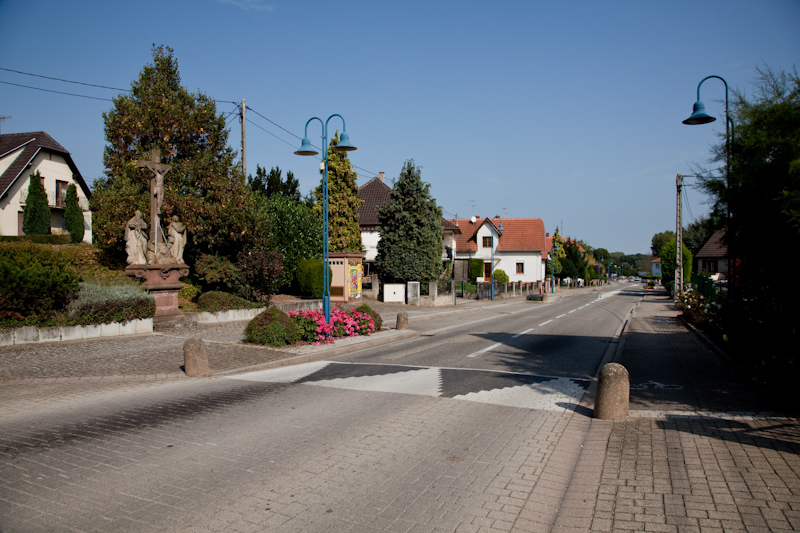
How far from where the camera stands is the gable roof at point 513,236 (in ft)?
208

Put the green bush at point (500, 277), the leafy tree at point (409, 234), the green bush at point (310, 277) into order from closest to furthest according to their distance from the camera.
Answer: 1. the green bush at point (310, 277)
2. the leafy tree at point (409, 234)
3. the green bush at point (500, 277)

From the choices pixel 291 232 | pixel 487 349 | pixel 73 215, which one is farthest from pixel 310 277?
pixel 73 215

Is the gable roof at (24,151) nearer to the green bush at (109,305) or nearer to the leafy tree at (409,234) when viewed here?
the leafy tree at (409,234)

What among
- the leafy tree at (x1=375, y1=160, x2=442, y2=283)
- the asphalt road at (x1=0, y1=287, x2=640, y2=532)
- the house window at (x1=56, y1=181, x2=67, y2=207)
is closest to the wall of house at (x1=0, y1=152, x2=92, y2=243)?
the house window at (x1=56, y1=181, x2=67, y2=207)

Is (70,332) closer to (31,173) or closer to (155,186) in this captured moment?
(155,186)

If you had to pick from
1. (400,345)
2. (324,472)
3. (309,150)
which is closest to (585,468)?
(324,472)

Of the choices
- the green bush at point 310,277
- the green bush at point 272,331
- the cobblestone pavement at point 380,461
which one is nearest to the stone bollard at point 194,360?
the cobblestone pavement at point 380,461

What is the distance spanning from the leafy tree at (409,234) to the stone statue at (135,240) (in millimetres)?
17265

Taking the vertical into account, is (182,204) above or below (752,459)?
above

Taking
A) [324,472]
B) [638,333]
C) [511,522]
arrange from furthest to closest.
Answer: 1. [638,333]
2. [324,472]
3. [511,522]

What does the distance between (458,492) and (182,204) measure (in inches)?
708

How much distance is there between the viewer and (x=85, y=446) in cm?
601

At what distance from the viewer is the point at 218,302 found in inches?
734

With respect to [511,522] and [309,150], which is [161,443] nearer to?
[511,522]
